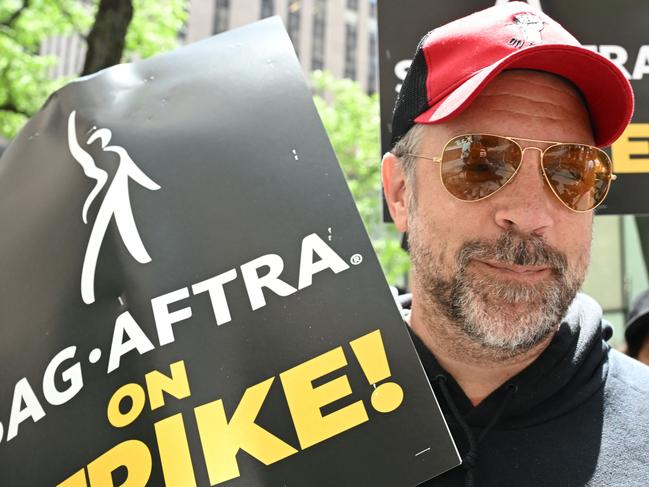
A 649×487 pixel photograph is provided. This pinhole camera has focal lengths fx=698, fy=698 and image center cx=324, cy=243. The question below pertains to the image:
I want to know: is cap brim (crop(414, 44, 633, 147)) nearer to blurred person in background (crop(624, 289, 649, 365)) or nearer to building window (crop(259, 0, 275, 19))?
blurred person in background (crop(624, 289, 649, 365))

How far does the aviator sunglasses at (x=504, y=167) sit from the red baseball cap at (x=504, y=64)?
0.10 m

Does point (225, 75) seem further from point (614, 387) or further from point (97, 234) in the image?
point (614, 387)

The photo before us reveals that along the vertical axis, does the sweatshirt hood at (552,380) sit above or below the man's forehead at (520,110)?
below

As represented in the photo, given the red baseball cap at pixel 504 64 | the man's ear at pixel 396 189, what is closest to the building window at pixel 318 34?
the man's ear at pixel 396 189

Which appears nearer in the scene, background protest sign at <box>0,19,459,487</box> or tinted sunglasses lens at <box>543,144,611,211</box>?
background protest sign at <box>0,19,459,487</box>

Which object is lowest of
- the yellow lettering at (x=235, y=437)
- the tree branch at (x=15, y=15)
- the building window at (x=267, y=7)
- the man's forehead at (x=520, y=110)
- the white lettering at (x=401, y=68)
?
the building window at (x=267, y=7)

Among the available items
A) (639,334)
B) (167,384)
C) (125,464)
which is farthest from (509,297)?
(639,334)

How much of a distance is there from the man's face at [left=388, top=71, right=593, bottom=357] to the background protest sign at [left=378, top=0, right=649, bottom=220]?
0.67m

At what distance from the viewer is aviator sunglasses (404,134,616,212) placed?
65.9 inches

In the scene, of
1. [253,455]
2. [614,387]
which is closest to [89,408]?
[253,455]

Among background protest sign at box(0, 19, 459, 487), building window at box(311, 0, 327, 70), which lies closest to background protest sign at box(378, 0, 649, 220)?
background protest sign at box(0, 19, 459, 487)

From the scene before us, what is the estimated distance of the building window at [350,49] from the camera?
148 ft

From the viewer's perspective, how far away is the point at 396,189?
202 centimetres

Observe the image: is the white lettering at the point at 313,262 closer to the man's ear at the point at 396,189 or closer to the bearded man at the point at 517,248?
the bearded man at the point at 517,248
